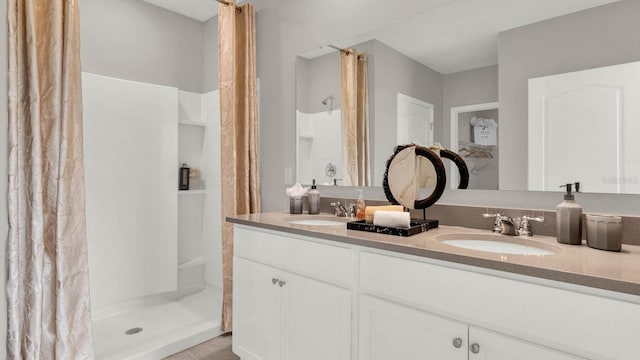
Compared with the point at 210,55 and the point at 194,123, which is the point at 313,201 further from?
the point at 210,55

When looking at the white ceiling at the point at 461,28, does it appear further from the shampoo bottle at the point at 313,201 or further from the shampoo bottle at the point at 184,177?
the shampoo bottle at the point at 184,177

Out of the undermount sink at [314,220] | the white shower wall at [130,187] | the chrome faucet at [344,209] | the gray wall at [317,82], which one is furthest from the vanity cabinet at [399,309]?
the white shower wall at [130,187]

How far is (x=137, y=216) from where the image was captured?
2.66 m

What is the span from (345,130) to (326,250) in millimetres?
875

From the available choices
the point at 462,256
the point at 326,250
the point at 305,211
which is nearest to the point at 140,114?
the point at 305,211

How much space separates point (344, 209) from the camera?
201 centimetres

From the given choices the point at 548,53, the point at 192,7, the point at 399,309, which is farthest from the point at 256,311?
the point at 192,7

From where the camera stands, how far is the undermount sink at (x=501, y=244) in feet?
4.04

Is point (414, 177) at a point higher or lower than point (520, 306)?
higher

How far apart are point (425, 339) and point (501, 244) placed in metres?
0.51

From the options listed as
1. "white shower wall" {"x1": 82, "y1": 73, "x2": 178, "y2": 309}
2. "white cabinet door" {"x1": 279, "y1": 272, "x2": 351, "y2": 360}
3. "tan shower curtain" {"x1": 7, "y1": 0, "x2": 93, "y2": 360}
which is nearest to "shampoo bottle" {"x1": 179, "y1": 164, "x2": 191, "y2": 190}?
Result: "white shower wall" {"x1": 82, "y1": 73, "x2": 178, "y2": 309}

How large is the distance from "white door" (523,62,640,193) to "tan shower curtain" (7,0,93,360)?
2132mm

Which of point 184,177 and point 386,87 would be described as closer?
point 386,87

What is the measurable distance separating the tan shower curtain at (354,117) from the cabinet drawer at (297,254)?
63cm
